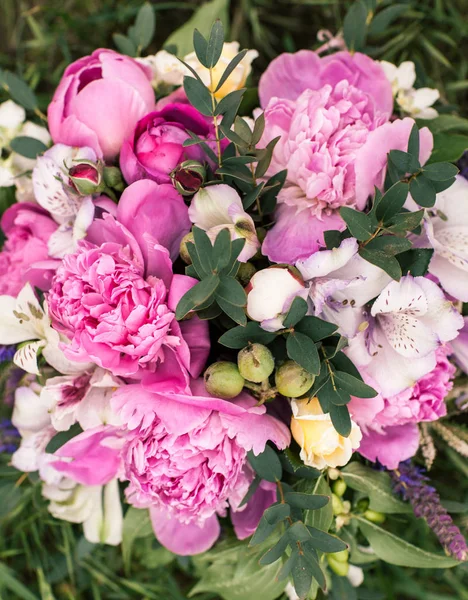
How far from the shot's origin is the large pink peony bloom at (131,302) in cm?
52

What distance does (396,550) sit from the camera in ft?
2.39

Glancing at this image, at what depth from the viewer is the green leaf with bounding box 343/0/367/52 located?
0.75m

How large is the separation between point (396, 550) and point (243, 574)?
21 cm

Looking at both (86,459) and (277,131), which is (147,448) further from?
(277,131)

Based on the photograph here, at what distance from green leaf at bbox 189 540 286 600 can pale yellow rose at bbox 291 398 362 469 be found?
0.81 ft

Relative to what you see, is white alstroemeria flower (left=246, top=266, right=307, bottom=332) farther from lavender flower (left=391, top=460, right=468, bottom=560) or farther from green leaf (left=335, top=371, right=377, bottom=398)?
lavender flower (left=391, top=460, right=468, bottom=560)

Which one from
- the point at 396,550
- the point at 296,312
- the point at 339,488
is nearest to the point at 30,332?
the point at 296,312

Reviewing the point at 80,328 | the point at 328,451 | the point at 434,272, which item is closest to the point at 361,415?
the point at 328,451

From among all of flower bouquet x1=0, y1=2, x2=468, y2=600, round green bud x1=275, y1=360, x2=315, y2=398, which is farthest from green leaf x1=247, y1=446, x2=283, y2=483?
round green bud x1=275, y1=360, x2=315, y2=398

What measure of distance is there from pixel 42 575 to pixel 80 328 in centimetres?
65

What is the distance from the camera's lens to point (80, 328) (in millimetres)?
533

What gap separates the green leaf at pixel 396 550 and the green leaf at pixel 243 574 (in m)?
0.13

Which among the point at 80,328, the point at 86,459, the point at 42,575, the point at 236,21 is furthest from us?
the point at 236,21

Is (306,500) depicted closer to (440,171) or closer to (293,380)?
(293,380)
